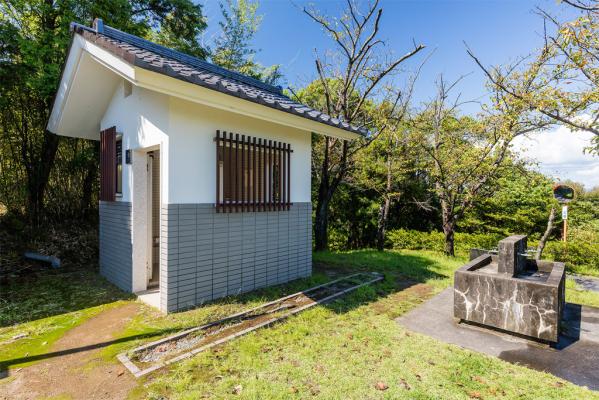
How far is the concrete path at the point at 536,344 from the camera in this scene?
3205 millimetres

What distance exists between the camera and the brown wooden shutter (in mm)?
5742

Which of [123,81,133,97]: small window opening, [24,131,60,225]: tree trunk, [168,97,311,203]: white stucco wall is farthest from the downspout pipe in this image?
[168,97,311,203]: white stucco wall

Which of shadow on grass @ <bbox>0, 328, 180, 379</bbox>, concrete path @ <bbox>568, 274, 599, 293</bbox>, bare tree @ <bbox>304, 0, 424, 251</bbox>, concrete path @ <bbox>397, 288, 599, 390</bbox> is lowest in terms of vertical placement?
concrete path @ <bbox>568, 274, 599, 293</bbox>

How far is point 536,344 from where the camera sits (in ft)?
12.2

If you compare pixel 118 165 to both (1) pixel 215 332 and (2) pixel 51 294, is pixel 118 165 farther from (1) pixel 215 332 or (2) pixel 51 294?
(1) pixel 215 332

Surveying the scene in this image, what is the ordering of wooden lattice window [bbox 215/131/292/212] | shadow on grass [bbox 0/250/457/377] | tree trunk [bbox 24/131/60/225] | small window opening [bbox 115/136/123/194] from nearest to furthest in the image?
1. shadow on grass [bbox 0/250/457/377]
2. wooden lattice window [bbox 215/131/292/212]
3. small window opening [bbox 115/136/123/194]
4. tree trunk [bbox 24/131/60/225]

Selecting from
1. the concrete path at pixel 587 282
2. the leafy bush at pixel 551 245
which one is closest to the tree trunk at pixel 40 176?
the leafy bush at pixel 551 245

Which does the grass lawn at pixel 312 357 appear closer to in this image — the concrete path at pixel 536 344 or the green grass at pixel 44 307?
the green grass at pixel 44 307

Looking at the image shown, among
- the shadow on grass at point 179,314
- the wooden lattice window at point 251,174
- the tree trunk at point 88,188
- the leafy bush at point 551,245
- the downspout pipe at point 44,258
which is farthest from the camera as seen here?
the tree trunk at point 88,188

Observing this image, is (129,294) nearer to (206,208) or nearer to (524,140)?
(206,208)

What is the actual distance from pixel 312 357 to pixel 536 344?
2.95 metres

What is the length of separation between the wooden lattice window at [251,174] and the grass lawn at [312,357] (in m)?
1.66

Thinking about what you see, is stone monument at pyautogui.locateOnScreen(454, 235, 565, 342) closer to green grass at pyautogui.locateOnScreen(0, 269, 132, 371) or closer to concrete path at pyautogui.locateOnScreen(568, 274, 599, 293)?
concrete path at pyautogui.locateOnScreen(568, 274, 599, 293)

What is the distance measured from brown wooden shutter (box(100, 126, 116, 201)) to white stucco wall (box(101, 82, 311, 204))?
346 millimetres
